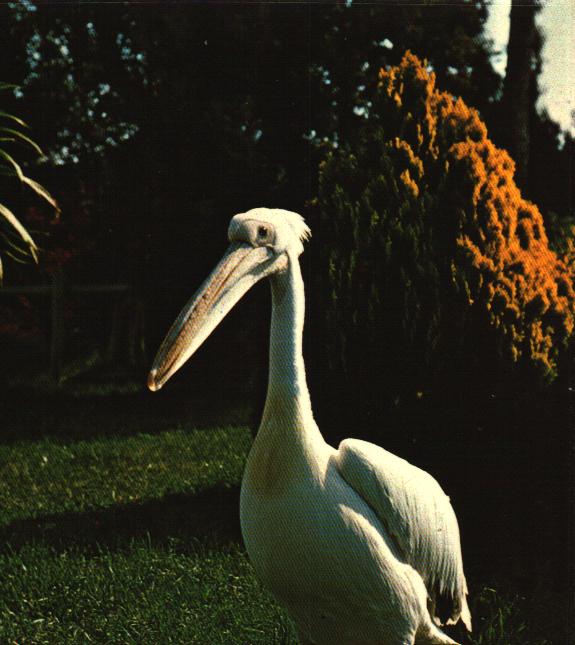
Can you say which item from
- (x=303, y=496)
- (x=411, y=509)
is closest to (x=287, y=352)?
(x=303, y=496)

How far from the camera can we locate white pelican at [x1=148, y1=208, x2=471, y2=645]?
2.45 metres

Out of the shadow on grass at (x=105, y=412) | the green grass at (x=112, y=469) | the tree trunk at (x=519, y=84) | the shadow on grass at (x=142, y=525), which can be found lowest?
the shadow on grass at (x=105, y=412)

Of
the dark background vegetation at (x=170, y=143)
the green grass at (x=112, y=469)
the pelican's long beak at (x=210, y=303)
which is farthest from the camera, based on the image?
the dark background vegetation at (x=170, y=143)

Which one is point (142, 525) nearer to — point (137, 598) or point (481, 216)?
point (137, 598)

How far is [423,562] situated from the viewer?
9.02 ft

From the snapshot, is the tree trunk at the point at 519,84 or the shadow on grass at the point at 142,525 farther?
the tree trunk at the point at 519,84

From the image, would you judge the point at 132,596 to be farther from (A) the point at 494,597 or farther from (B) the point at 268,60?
(B) the point at 268,60

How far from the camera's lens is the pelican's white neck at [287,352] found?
98.0 inches

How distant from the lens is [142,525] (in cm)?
523

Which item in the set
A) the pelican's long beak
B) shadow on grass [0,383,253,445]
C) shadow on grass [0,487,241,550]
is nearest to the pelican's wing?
the pelican's long beak

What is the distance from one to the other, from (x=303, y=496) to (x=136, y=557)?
247 centimetres

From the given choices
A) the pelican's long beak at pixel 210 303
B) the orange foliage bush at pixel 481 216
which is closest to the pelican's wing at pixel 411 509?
the pelican's long beak at pixel 210 303

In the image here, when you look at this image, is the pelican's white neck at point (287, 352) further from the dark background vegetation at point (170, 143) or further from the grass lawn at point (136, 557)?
the dark background vegetation at point (170, 143)

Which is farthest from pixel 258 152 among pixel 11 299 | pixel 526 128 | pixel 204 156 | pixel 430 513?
pixel 430 513
